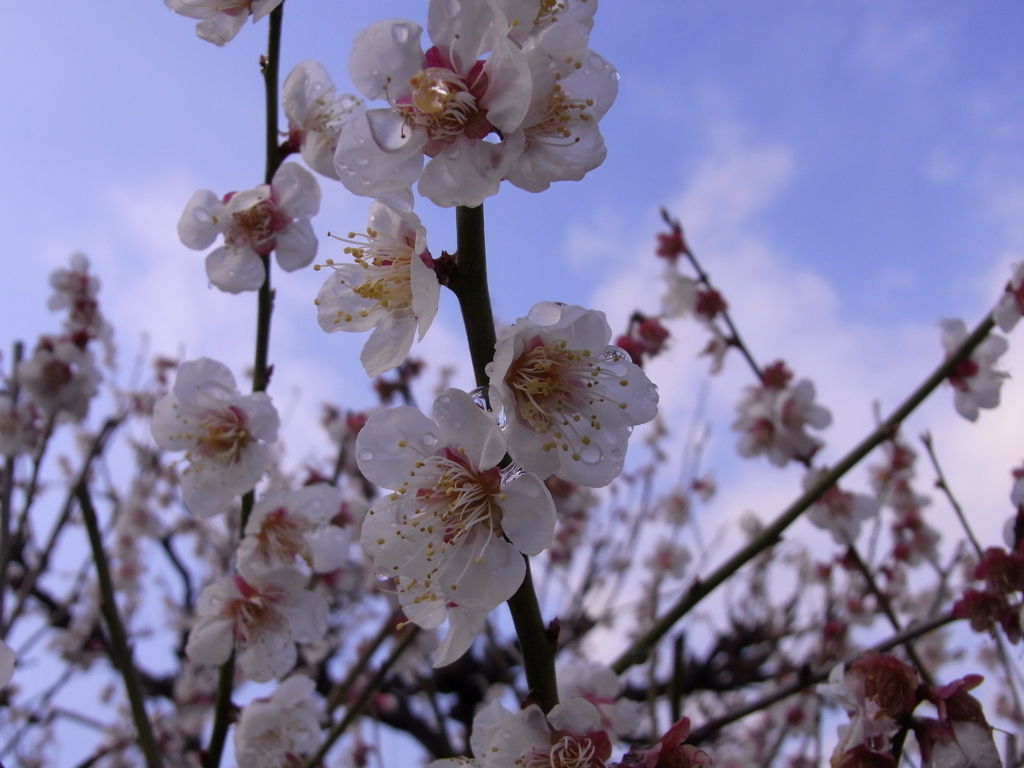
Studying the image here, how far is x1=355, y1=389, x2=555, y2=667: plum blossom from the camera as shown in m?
0.84

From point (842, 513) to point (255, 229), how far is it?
1998 millimetres

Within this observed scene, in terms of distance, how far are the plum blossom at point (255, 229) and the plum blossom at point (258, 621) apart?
662mm

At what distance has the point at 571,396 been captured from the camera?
38.7 inches

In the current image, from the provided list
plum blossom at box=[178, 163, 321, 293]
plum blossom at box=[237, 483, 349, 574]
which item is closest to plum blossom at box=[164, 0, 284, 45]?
plum blossom at box=[178, 163, 321, 293]

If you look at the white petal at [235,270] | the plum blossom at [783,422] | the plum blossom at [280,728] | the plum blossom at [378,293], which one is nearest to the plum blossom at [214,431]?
the white petal at [235,270]

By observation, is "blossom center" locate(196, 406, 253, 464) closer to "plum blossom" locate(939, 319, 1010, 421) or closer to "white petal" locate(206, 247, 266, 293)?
"white petal" locate(206, 247, 266, 293)

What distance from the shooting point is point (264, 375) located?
159 centimetres

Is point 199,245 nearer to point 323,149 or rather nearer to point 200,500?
point 323,149

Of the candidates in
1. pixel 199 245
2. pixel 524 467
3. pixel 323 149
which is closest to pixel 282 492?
pixel 199 245

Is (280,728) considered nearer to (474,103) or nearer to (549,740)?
(549,740)

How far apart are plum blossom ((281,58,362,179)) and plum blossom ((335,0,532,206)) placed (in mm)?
539

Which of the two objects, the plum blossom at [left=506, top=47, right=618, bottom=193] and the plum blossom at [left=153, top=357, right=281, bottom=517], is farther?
the plum blossom at [left=153, top=357, right=281, bottom=517]

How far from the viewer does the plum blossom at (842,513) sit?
2.38 metres

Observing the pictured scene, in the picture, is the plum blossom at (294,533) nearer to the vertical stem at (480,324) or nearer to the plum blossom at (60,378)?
the vertical stem at (480,324)
